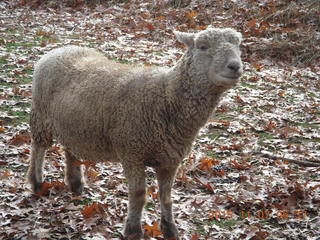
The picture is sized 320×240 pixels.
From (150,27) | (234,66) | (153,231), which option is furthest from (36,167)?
(150,27)

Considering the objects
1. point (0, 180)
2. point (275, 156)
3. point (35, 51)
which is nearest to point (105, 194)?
point (0, 180)

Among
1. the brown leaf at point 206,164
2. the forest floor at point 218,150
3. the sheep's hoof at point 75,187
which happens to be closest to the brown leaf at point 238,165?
the forest floor at point 218,150

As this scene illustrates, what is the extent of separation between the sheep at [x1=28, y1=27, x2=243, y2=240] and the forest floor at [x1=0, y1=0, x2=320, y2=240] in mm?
A: 698

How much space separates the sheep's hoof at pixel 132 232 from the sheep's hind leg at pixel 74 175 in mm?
1215

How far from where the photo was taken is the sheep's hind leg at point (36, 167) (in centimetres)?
506

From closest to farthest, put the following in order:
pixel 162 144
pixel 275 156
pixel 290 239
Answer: pixel 162 144 < pixel 290 239 < pixel 275 156

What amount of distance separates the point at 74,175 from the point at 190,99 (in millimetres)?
2152

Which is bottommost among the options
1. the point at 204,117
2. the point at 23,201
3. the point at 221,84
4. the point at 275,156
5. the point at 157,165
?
the point at 23,201

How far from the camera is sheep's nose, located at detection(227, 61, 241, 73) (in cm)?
361

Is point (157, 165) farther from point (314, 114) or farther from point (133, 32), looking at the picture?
point (133, 32)

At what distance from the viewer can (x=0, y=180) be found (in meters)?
5.11

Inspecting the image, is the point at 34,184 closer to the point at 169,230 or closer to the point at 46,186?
the point at 46,186

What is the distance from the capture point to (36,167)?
5.08m

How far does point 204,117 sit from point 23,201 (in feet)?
8.26
